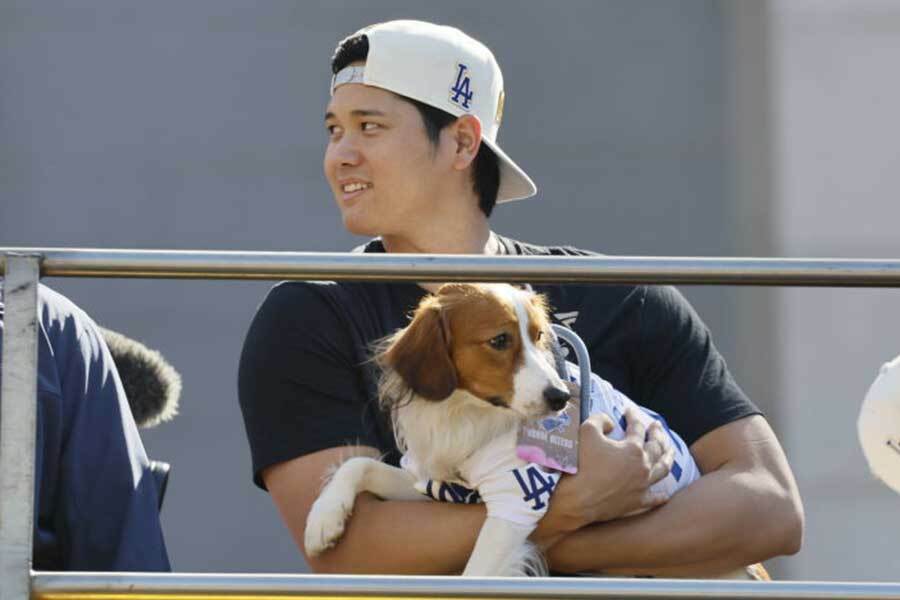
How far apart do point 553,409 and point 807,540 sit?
3.90 metres

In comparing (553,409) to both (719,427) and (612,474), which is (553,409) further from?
(719,427)

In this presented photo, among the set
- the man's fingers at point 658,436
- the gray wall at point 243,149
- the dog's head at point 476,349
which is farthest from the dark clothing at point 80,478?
the gray wall at point 243,149

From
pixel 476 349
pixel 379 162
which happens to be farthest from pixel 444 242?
pixel 476 349

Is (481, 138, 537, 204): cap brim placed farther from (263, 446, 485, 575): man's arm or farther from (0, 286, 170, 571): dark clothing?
(0, 286, 170, 571): dark clothing

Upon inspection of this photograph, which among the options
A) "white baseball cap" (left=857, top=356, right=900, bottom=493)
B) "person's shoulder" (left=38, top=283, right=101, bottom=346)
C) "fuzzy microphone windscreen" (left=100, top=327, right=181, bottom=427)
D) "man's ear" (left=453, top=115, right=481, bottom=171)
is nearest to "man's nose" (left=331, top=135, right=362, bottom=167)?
"man's ear" (left=453, top=115, right=481, bottom=171)

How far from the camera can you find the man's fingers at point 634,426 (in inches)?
130

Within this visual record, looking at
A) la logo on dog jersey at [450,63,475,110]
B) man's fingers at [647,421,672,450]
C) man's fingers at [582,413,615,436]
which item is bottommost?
man's fingers at [647,421,672,450]

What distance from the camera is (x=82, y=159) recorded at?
700cm

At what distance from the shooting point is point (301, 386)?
3.39 m

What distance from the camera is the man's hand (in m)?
3.23

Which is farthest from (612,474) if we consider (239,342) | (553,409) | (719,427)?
(239,342)

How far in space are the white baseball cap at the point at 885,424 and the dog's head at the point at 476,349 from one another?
1.77 ft

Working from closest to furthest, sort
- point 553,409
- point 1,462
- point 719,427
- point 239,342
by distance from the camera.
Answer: point 1,462 < point 553,409 < point 719,427 < point 239,342

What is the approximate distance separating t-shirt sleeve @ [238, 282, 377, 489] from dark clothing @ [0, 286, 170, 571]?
12.4 inches
